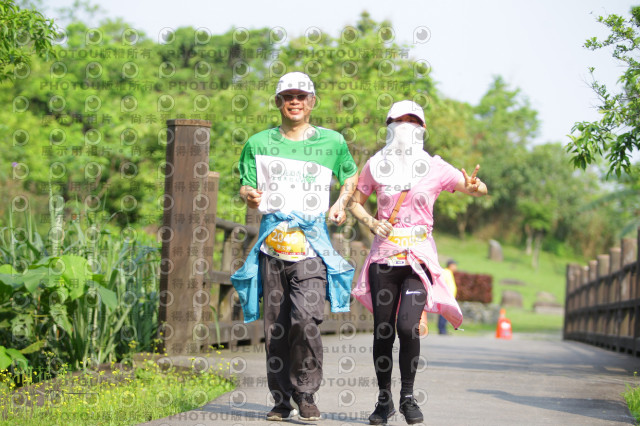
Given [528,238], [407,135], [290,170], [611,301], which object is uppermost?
[528,238]

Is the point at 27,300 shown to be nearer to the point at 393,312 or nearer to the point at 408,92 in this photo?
the point at 393,312

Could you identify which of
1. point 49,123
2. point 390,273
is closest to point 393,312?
point 390,273

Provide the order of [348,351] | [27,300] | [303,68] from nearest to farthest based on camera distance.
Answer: [27,300] < [348,351] < [303,68]

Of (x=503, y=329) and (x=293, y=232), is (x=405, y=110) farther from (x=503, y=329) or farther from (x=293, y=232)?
(x=503, y=329)

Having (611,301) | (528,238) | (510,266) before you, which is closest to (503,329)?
(611,301)

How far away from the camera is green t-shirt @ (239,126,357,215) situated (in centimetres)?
486

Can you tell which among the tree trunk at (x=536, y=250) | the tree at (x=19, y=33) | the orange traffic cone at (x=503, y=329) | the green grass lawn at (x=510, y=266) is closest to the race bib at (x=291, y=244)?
the tree at (x=19, y=33)

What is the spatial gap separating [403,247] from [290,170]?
2.40 feet

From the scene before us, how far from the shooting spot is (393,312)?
16.1ft

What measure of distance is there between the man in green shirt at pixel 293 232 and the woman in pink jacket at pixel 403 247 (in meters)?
0.19

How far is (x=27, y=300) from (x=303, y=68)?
15.9m

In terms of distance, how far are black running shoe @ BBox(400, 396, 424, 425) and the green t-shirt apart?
1.09m

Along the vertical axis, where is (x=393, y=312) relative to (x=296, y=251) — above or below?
below

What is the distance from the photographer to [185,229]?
7.29 m
